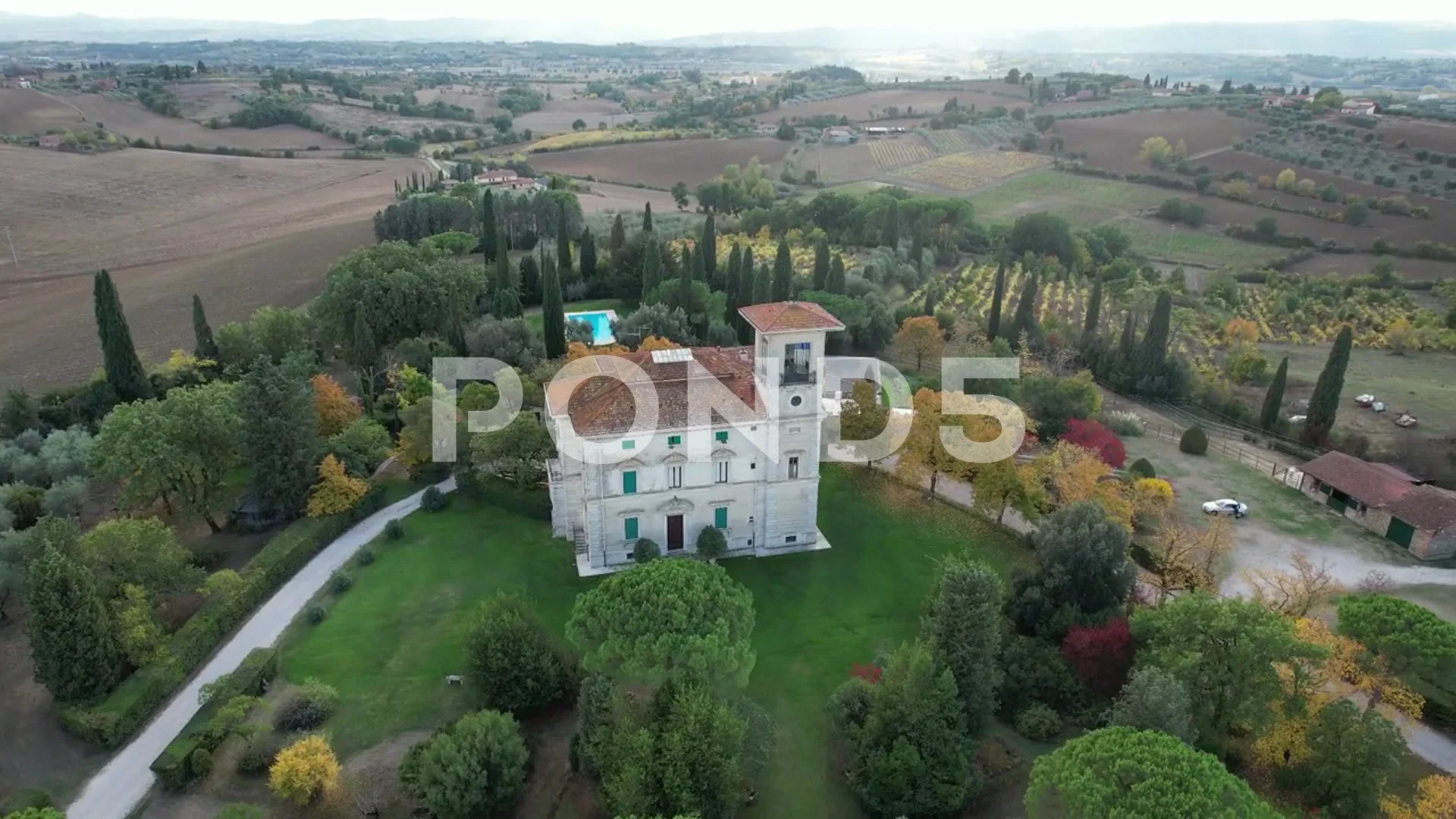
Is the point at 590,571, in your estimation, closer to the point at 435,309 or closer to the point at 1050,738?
the point at 1050,738

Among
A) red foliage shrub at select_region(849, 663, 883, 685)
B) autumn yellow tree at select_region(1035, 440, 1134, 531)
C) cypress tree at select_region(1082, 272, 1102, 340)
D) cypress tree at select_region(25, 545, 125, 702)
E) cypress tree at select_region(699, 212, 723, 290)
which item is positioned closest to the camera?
cypress tree at select_region(25, 545, 125, 702)

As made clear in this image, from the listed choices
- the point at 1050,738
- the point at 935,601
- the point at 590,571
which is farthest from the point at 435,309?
the point at 1050,738

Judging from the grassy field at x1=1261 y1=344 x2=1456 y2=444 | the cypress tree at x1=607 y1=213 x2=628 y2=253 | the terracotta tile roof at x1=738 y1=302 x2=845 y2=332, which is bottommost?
the grassy field at x1=1261 y1=344 x2=1456 y2=444

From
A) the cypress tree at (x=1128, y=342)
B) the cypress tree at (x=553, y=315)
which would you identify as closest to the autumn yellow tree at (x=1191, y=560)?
the cypress tree at (x=1128, y=342)

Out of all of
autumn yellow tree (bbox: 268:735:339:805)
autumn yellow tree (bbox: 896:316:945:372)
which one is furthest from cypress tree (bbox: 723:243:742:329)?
autumn yellow tree (bbox: 268:735:339:805)

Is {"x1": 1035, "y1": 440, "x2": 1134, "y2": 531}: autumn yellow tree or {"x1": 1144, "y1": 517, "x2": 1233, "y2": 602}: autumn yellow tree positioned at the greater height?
{"x1": 1035, "y1": 440, "x2": 1134, "y2": 531}: autumn yellow tree

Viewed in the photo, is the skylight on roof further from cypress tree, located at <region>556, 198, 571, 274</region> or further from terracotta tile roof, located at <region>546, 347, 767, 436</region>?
cypress tree, located at <region>556, 198, 571, 274</region>

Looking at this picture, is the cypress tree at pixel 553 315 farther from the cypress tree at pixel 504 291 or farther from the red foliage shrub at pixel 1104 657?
the red foliage shrub at pixel 1104 657
